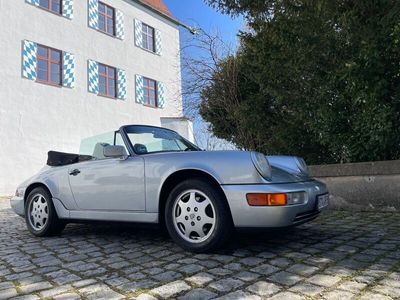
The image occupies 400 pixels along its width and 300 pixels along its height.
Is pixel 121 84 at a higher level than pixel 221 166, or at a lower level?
higher

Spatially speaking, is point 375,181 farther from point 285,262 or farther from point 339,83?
point 285,262

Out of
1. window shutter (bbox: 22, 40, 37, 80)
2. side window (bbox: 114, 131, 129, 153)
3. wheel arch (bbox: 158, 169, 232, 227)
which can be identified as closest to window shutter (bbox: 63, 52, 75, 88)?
window shutter (bbox: 22, 40, 37, 80)

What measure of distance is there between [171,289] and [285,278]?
0.84m

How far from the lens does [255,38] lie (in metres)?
6.59

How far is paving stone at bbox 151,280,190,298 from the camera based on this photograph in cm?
274

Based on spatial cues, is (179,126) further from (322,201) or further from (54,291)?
(54,291)

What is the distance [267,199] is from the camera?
341 centimetres

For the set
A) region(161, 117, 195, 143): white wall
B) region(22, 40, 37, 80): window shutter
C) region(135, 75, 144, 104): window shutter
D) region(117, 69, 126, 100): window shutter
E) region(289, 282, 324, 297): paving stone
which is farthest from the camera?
region(135, 75, 144, 104): window shutter

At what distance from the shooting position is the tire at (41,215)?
4.95 metres

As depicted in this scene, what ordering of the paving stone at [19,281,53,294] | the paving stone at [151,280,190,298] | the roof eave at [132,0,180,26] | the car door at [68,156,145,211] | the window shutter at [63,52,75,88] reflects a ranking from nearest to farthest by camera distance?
the paving stone at [151,280,190,298] < the paving stone at [19,281,53,294] < the car door at [68,156,145,211] < the window shutter at [63,52,75,88] < the roof eave at [132,0,180,26]

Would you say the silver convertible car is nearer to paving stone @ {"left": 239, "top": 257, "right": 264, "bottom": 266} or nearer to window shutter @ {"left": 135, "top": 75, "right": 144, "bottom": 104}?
paving stone @ {"left": 239, "top": 257, "right": 264, "bottom": 266}

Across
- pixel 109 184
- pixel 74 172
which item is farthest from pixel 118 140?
pixel 74 172

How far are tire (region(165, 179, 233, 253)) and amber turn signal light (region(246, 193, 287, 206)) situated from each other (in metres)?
0.28

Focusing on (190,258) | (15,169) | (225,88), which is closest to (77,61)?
(15,169)
